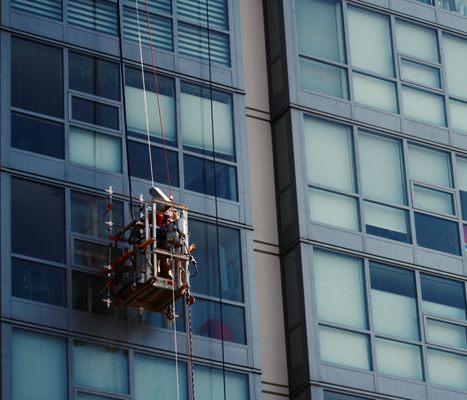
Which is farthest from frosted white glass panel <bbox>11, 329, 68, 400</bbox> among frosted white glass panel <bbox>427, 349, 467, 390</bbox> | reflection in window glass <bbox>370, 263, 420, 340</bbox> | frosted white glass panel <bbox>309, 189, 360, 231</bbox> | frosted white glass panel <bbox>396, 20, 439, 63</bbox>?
frosted white glass panel <bbox>396, 20, 439, 63</bbox>

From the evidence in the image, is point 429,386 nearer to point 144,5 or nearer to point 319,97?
point 319,97

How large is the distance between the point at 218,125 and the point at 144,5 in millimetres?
2517

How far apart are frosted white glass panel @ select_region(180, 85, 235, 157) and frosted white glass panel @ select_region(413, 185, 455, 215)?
394cm

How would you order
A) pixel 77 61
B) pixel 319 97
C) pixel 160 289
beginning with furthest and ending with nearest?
pixel 319 97, pixel 77 61, pixel 160 289

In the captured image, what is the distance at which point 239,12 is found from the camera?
→ 1391 inches

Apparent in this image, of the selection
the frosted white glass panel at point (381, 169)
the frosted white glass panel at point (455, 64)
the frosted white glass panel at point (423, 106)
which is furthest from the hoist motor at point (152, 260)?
the frosted white glass panel at point (455, 64)

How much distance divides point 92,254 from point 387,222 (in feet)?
20.7

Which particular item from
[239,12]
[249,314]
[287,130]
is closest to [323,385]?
[249,314]

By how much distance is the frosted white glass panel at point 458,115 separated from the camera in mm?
36781

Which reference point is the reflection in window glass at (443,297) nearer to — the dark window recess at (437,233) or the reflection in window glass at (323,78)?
the dark window recess at (437,233)

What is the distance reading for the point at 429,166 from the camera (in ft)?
118

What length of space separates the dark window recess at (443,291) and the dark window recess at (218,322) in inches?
157

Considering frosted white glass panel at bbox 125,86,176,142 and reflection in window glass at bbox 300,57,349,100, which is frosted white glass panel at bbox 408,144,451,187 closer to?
reflection in window glass at bbox 300,57,349,100

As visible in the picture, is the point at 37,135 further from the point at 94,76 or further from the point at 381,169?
the point at 381,169
